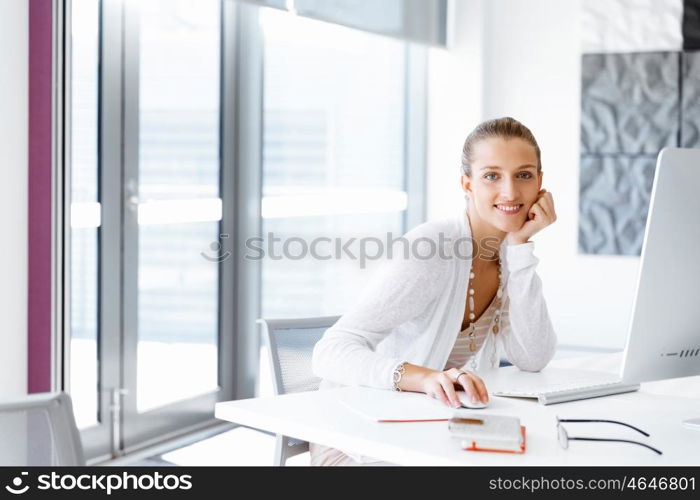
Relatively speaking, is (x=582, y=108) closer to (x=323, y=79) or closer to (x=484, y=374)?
(x=323, y=79)

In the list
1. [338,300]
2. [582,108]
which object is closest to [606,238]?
[582,108]

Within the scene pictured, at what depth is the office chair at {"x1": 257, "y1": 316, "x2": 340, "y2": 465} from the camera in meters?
2.43

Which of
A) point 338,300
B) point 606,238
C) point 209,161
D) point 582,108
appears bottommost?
point 338,300

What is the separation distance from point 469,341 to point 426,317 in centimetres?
18

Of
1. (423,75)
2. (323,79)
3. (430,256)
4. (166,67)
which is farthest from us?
(423,75)

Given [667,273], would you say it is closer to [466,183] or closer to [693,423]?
[693,423]

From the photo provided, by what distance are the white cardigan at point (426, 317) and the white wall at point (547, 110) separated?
3.30m

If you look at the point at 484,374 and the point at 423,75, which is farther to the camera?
the point at 423,75

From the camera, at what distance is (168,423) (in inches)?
166

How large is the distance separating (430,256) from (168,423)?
244 centimetres

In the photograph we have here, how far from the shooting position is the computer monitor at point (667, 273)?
63.5 inches

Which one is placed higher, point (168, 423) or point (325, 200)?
point (325, 200)

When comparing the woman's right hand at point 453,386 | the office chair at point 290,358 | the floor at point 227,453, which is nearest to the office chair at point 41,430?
the woman's right hand at point 453,386

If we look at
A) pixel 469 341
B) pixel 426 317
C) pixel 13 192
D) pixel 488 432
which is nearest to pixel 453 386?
pixel 488 432
